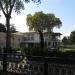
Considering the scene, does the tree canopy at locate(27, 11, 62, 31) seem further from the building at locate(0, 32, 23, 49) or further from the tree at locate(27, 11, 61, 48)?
the building at locate(0, 32, 23, 49)

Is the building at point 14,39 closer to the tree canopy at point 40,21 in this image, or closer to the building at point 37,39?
the building at point 37,39

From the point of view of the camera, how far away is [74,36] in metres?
90.9

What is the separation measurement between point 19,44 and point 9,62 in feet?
211

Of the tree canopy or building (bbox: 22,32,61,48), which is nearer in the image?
the tree canopy

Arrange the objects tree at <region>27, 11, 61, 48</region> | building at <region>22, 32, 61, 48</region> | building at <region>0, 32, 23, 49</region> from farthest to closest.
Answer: building at <region>22, 32, 61, 48</region> → tree at <region>27, 11, 61, 48</region> → building at <region>0, 32, 23, 49</region>

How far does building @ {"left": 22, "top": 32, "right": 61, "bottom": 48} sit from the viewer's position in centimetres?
8020

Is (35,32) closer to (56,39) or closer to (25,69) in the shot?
(56,39)

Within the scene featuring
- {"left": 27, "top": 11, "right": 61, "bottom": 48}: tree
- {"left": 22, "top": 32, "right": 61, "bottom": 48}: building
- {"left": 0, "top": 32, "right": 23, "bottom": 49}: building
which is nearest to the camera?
{"left": 0, "top": 32, "right": 23, "bottom": 49}: building

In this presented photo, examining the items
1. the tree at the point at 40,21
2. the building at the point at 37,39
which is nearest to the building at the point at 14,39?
the building at the point at 37,39

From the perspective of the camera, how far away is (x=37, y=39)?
268ft

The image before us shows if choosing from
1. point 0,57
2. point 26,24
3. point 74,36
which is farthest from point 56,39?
point 0,57

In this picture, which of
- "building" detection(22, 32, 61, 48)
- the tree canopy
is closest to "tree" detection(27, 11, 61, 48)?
the tree canopy

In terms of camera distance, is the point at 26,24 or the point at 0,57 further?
the point at 26,24

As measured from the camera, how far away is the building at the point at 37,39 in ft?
263
